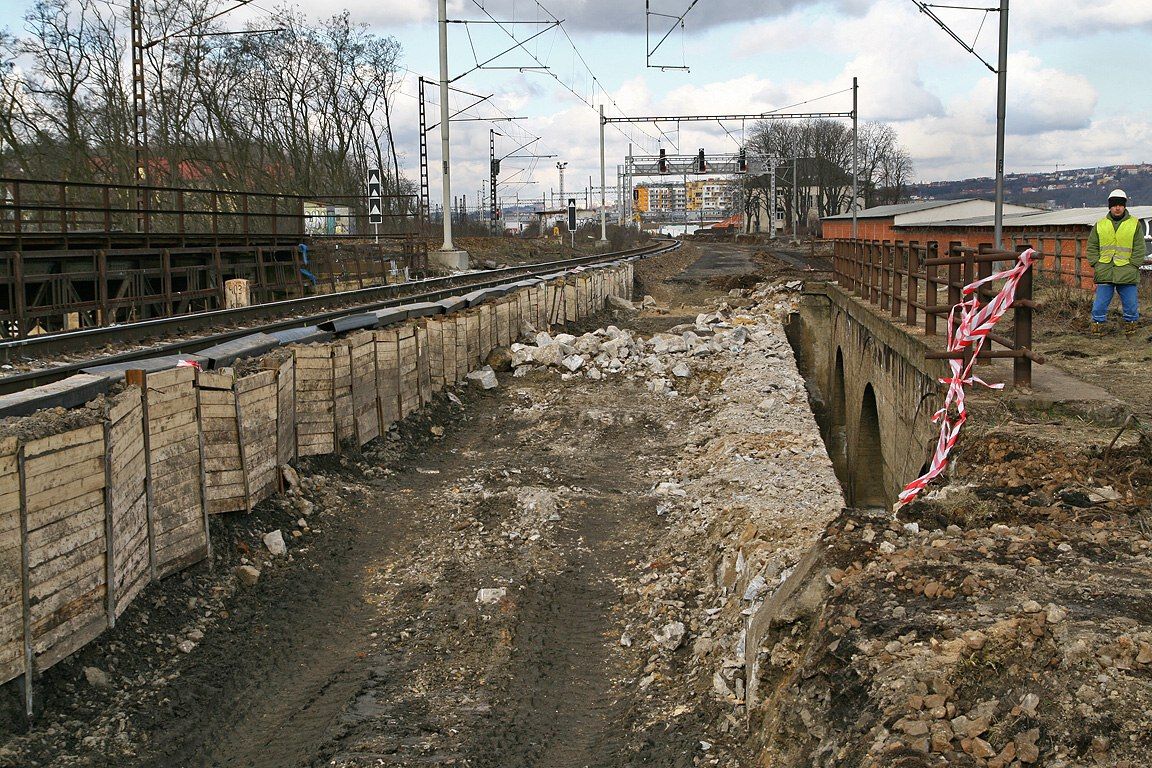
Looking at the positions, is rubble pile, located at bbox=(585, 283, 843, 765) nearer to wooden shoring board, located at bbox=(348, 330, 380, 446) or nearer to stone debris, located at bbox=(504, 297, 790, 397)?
Answer: stone debris, located at bbox=(504, 297, 790, 397)

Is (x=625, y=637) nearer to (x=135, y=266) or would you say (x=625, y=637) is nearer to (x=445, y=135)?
(x=135, y=266)

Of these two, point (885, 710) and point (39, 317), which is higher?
point (39, 317)

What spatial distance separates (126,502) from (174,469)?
0.81 meters

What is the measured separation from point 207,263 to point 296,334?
10375 millimetres

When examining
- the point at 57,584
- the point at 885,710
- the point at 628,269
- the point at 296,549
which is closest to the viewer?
the point at 885,710

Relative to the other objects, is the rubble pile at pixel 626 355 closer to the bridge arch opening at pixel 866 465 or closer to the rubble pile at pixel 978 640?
the bridge arch opening at pixel 866 465

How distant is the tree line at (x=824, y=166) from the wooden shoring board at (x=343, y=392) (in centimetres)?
9827

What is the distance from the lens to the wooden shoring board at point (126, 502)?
251 inches

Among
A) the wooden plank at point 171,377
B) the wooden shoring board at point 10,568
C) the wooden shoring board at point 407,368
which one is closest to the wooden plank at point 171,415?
the wooden plank at point 171,377

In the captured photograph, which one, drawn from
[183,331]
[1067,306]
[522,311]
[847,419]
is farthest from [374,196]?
[1067,306]

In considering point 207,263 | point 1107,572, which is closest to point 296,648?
point 1107,572

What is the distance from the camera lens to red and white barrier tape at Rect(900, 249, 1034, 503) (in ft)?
25.9

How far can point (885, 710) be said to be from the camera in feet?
13.0

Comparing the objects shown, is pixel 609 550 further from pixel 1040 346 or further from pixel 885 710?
pixel 1040 346
